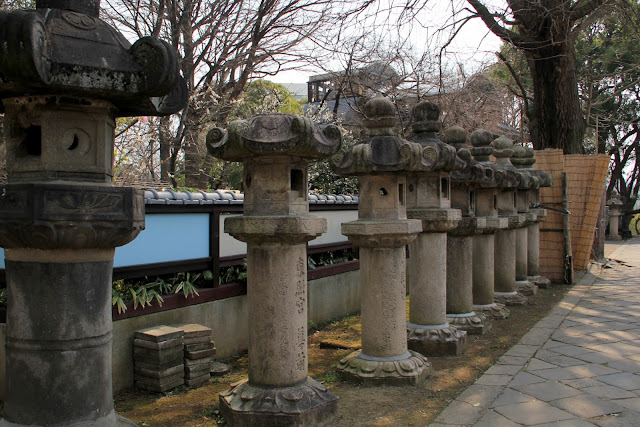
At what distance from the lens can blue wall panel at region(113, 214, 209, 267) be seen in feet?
17.4

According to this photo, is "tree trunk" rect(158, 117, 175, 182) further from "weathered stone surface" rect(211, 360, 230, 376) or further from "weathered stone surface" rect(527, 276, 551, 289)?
"weathered stone surface" rect(527, 276, 551, 289)

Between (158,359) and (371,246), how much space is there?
2134 millimetres

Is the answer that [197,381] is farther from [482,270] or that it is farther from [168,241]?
[482,270]

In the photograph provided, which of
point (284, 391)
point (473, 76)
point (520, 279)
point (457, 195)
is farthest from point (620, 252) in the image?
point (284, 391)

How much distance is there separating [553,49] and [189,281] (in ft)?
35.5

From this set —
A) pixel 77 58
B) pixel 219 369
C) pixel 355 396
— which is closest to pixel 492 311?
pixel 355 396

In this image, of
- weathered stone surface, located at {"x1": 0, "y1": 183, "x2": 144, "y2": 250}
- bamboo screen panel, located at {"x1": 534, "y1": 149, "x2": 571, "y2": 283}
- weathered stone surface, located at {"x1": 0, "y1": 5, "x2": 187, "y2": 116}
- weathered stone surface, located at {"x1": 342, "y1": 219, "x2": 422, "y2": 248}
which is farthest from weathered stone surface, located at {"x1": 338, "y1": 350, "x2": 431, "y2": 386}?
bamboo screen panel, located at {"x1": 534, "y1": 149, "x2": 571, "y2": 283}

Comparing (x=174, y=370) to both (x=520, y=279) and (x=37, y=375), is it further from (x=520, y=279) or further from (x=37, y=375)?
(x=520, y=279)

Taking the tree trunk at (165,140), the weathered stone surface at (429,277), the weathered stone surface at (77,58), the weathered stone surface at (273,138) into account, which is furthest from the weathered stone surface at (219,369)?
the tree trunk at (165,140)

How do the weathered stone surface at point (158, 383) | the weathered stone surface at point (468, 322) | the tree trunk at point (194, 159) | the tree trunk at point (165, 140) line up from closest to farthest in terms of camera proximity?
1. the weathered stone surface at point (158, 383)
2. the weathered stone surface at point (468, 322)
3. the tree trunk at point (165, 140)
4. the tree trunk at point (194, 159)

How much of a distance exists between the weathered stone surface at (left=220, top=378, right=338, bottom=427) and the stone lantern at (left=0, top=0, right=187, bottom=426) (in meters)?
1.16

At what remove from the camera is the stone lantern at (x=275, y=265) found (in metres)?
3.93

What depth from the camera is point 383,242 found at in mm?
5059

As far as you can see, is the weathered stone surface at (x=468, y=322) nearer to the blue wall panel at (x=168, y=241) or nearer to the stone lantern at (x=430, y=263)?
the stone lantern at (x=430, y=263)
